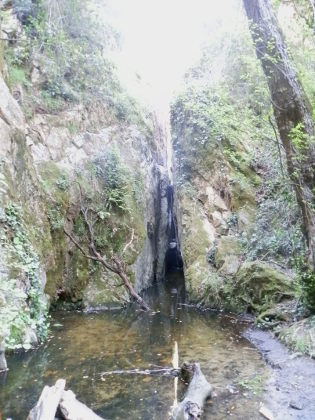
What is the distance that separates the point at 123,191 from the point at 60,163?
260cm

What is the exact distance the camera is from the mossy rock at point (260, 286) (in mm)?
9391

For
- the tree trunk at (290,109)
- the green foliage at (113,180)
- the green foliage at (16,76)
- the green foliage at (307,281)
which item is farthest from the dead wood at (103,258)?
the tree trunk at (290,109)

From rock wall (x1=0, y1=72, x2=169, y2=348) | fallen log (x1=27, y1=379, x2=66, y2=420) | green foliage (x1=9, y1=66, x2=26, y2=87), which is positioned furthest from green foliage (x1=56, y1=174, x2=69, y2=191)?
fallen log (x1=27, y1=379, x2=66, y2=420)

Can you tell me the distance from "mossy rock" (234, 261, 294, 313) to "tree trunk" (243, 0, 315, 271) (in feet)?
9.50

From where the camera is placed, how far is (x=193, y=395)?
485cm

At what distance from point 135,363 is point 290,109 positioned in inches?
197

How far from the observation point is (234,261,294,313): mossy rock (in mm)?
9391

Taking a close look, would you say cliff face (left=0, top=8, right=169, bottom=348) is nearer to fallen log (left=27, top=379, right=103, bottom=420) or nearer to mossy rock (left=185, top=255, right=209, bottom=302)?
mossy rock (left=185, top=255, right=209, bottom=302)

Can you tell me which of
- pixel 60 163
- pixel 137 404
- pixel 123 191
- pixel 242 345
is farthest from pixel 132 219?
pixel 137 404

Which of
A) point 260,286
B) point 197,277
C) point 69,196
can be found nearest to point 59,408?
point 260,286

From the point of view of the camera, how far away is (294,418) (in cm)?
451

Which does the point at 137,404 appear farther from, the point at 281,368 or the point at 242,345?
the point at 242,345

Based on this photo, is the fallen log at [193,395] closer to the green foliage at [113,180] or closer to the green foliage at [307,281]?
the green foliage at [307,281]

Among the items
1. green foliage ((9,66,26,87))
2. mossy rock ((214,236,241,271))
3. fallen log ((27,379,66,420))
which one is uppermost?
Answer: green foliage ((9,66,26,87))
